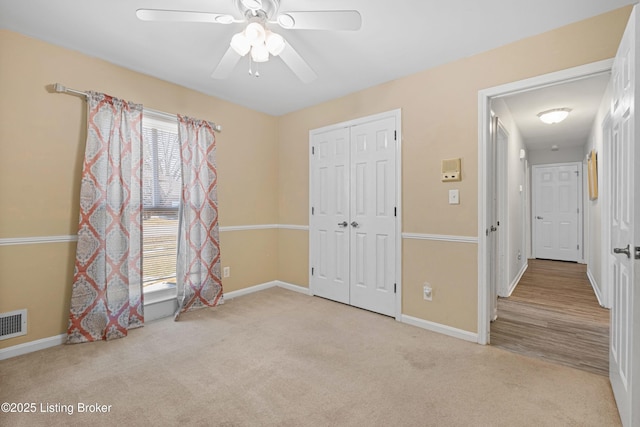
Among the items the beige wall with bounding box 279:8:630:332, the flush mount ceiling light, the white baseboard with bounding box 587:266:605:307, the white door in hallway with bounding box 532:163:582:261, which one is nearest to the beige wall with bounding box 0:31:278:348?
the beige wall with bounding box 279:8:630:332

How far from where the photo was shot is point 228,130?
376 centimetres

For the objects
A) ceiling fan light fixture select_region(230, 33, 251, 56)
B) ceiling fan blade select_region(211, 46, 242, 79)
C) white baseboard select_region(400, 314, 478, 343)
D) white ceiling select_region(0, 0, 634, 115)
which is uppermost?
white ceiling select_region(0, 0, 634, 115)

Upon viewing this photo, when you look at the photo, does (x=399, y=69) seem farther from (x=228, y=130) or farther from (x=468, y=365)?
(x=468, y=365)

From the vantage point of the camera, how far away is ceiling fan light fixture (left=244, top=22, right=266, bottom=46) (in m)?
1.87

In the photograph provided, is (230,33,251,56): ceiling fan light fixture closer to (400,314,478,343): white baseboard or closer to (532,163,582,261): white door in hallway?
(400,314,478,343): white baseboard

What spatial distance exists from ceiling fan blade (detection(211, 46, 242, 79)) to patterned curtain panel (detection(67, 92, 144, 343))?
3.60ft

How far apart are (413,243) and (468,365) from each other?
1129 millimetres

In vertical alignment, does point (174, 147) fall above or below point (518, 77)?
below

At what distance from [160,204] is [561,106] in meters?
5.07

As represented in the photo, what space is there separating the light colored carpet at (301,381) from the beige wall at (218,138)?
19.2 inches

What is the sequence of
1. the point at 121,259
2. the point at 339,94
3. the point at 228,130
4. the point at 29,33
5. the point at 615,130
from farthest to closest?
the point at 228,130 < the point at 339,94 < the point at 121,259 < the point at 29,33 < the point at 615,130

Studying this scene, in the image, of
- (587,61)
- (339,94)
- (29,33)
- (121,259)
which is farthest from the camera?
(339,94)

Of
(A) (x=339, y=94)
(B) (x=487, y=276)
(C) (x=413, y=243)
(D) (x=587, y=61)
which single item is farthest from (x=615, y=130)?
(A) (x=339, y=94)

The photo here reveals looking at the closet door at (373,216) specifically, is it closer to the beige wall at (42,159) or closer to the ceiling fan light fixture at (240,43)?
the ceiling fan light fixture at (240,43)
